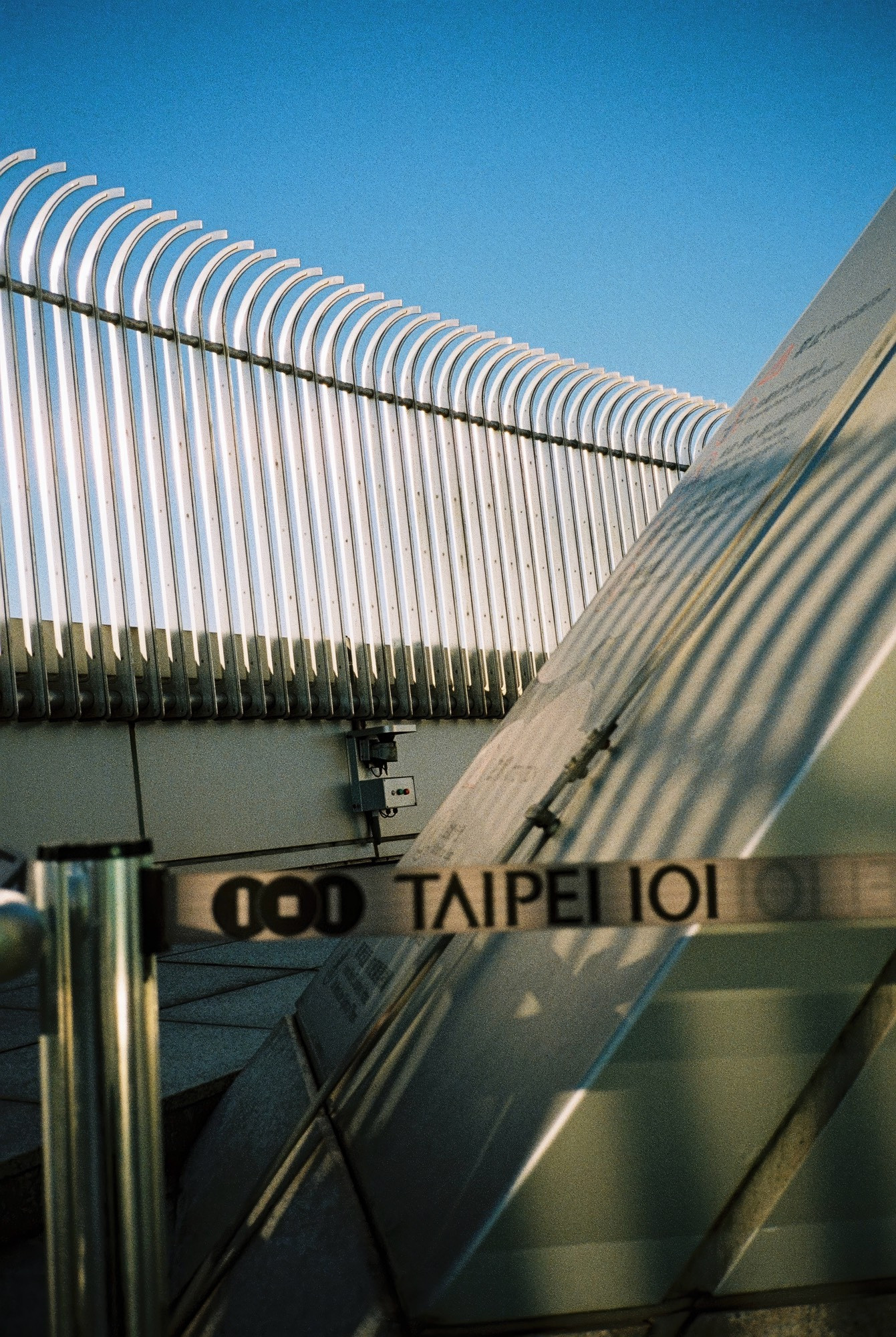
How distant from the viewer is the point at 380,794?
252 inches

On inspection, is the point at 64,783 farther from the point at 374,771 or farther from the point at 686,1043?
the point at 686,1043

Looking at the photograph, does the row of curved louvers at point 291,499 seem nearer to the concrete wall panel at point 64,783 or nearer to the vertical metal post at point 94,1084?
the concrete wall panel at point 64,783

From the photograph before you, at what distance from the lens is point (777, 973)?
1.25 metres

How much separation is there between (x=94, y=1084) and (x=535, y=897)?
0.42 meters

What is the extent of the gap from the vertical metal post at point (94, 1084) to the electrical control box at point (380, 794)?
5.43 meters

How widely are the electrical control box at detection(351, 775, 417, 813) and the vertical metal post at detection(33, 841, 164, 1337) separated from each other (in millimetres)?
5434

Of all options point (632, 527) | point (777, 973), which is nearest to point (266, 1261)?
point (777, 973)

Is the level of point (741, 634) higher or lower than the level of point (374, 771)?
higher

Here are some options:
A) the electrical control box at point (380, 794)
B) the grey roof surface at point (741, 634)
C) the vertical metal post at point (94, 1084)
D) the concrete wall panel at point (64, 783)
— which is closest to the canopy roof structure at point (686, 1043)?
the grey roof surface at point (741, 634)

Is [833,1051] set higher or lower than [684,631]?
lower

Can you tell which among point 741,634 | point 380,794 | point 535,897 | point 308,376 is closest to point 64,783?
point 380,794

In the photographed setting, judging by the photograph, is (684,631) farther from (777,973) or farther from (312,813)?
(312,813)

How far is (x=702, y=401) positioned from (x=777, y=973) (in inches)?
342

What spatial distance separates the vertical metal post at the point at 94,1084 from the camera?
37.0 inches
